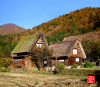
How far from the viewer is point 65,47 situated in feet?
114

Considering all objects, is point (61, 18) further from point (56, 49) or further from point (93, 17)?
point (56, 49)

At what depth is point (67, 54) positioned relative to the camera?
3192cm

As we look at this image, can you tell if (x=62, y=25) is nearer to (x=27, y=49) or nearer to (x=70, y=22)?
(x=70, y=22)

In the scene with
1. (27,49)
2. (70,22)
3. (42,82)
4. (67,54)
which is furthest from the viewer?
(70,22)

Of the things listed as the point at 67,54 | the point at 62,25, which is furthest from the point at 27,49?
the point at 62,25

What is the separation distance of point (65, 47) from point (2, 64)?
51.3 ft

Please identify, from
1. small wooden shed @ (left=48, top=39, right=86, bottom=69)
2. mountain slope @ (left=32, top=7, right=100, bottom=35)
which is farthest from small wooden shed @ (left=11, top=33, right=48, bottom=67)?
mountain slope @ (left=32, top=7, right=100, bottom=35)

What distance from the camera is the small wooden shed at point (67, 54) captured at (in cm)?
3280

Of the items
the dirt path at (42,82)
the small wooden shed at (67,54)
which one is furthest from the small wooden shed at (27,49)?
the dirt path at (42,82)

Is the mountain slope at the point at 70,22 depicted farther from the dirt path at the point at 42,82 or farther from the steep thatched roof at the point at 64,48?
the dirt path at the point at 42,82

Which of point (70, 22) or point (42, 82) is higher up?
point (70, 22)

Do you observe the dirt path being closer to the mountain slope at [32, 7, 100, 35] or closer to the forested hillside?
the forested hillside

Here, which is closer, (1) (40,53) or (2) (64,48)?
(1) (40,53)

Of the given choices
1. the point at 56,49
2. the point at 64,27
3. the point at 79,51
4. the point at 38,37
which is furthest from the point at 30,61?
the point at 64,27
